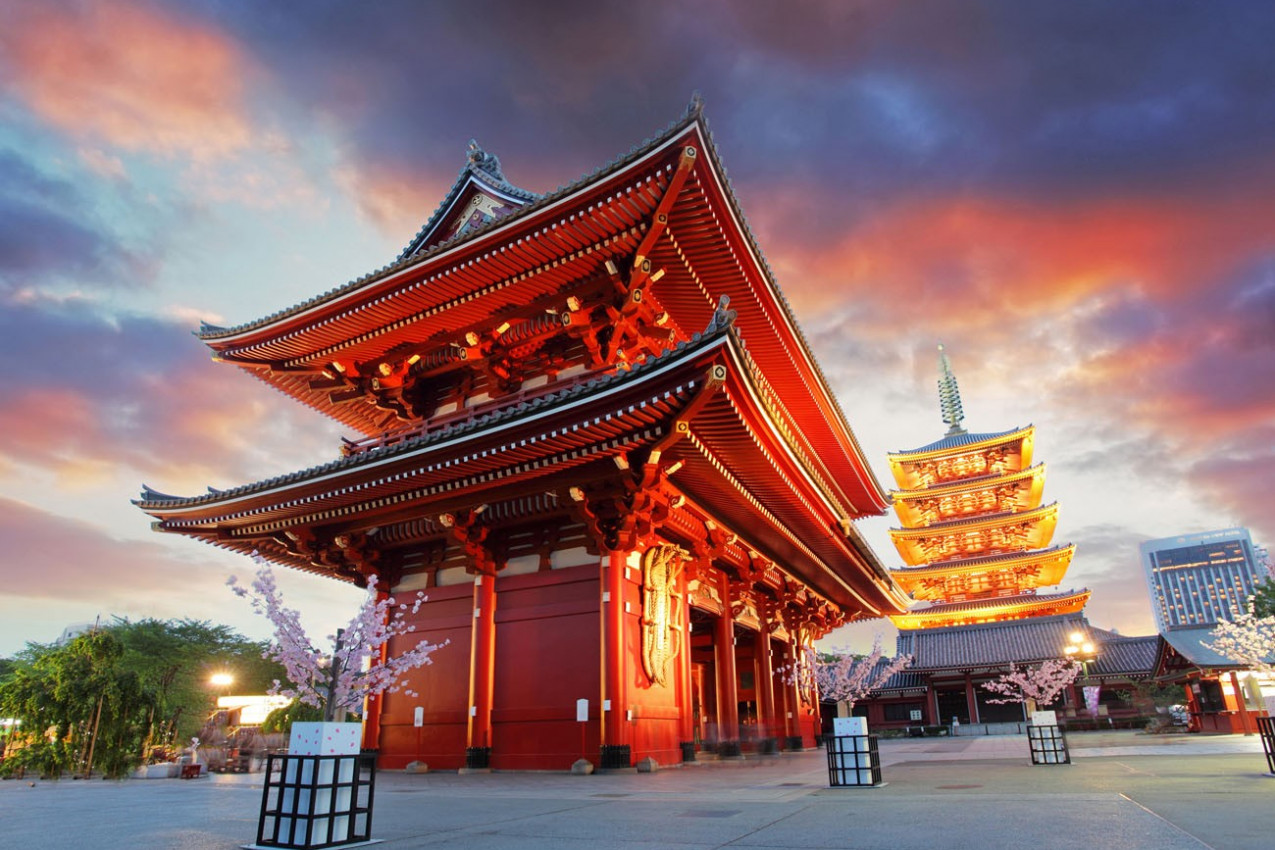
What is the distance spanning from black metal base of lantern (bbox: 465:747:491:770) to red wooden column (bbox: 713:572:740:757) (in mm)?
6998

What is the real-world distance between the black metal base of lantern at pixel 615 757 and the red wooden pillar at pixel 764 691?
1079 centimetres

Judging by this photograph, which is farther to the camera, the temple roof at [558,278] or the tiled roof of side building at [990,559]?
the tiled roof of side building at [990,559]

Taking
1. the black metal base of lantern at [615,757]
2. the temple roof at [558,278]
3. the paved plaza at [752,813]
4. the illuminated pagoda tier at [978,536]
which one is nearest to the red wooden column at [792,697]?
the temple roof at [558,278]

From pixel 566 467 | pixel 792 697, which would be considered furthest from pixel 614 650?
pixel 792 697

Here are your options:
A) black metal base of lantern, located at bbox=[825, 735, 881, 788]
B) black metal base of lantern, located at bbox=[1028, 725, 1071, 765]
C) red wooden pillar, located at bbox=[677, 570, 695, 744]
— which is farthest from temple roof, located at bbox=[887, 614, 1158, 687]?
black metal base of lantern, located at bbox=[825, 735, 881, 788]

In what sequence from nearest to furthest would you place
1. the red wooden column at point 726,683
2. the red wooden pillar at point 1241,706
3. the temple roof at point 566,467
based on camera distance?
the temple roof at point 566,467 → the red wooden column at point 726,683 → the red wooden pillar at point 1241,706

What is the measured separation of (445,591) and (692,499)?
6575mm

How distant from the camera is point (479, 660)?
16.7 meters

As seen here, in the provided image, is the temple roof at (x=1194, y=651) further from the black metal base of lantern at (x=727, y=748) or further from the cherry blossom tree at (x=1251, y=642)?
the black metal base of lantern at (x=727, y=748)

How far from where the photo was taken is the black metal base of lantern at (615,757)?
573 inches

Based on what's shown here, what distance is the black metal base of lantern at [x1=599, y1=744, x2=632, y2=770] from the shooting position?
573 inches

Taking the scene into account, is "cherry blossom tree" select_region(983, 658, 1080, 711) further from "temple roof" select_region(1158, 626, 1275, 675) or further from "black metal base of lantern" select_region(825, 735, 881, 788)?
"black metal base of lantern" select_region(825, 735, 881, 788)

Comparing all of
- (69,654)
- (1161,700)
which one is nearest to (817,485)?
(69,654)

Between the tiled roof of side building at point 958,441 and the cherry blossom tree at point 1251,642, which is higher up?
the tiled roof of side building at point 958,441
